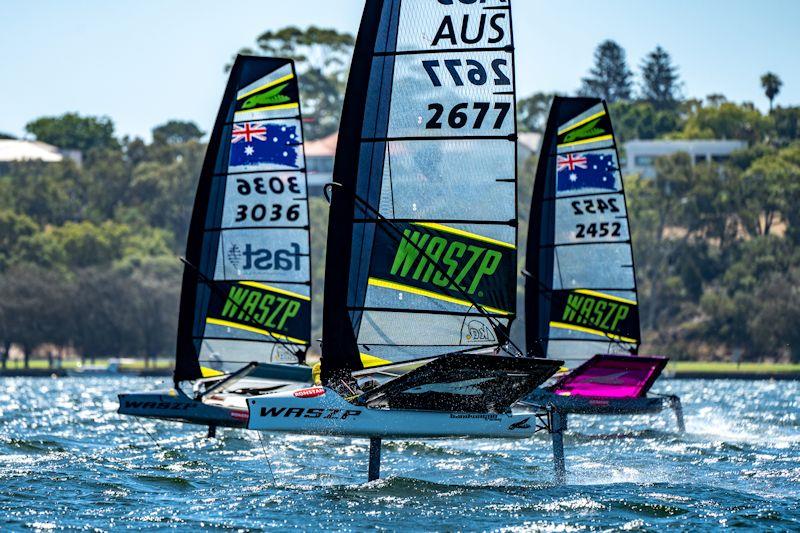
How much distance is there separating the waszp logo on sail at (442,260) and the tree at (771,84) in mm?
138222

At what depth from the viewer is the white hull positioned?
18.5 m

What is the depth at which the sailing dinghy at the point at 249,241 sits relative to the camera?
28.6 meters

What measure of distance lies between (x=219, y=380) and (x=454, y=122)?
9.73 meters

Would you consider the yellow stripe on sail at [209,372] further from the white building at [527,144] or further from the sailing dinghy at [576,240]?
the white building at [527,144]

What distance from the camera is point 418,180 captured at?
786 inches

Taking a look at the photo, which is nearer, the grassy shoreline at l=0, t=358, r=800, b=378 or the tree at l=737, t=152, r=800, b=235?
the grassy shoreline at l=0, t=358, r=800, b=378

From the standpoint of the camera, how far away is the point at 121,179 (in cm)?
14525

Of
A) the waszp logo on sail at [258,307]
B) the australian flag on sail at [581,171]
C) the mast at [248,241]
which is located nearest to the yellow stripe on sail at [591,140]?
the australian flag on sail at [581,171]

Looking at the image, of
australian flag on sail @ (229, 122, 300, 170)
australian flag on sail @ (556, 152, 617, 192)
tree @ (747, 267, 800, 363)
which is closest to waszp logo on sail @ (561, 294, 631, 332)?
australian flag on sail @ (556, 152, 617, 192)

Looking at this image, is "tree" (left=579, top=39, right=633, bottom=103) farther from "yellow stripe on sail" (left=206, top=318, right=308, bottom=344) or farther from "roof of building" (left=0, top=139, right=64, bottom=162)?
"yellow stripe on sail" (left=206, top=318, right=308, bottom=344)

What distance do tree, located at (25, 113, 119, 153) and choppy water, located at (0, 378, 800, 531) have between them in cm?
14114

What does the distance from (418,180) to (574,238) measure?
12.6m

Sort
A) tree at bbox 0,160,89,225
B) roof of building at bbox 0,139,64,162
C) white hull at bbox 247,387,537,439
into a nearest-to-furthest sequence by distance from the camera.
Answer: white hull at bbox 247,387,537,439, tree at bbox 0,160,89,225, roof of building at bbox 0,139,64,162

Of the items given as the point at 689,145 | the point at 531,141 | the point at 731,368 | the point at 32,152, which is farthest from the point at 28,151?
the point at 731,368
